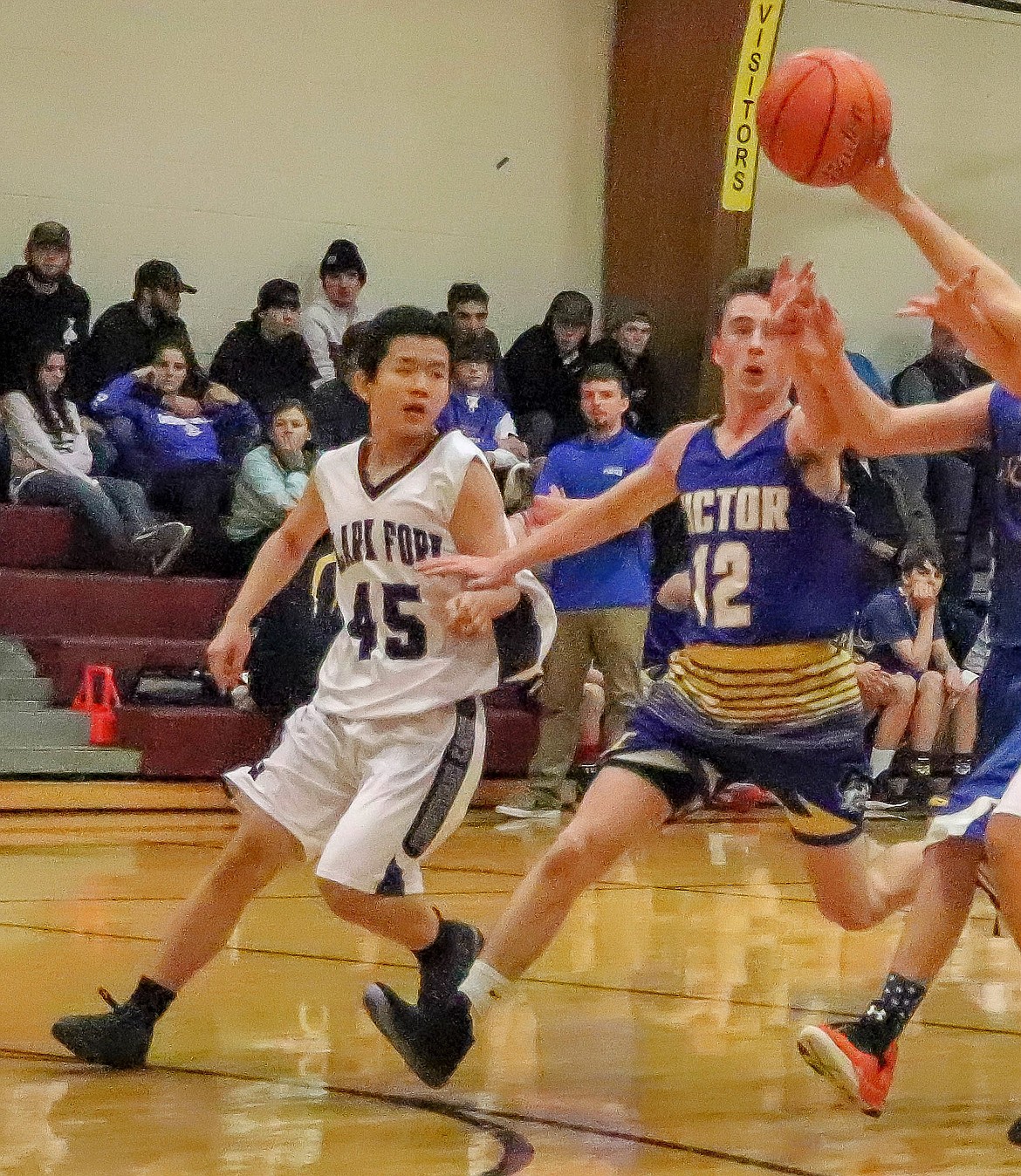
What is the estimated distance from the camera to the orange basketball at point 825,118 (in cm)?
350

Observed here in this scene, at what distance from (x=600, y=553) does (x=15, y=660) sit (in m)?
3.26

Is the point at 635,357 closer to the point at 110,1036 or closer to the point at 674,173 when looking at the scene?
the point at 674,173

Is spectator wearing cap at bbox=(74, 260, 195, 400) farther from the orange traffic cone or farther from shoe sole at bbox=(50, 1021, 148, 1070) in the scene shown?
shoe sole at bbox=(50, 1021, 148, 1070)

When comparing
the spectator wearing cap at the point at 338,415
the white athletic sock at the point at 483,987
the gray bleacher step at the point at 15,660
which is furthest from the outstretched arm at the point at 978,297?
the gray bleacher step at the point at 15,660

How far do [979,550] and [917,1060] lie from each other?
25.8ft

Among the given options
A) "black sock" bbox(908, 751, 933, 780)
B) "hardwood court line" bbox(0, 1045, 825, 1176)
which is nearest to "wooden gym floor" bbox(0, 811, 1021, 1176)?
"hardwood court line" bbox(0, 1045, 825, 1176)

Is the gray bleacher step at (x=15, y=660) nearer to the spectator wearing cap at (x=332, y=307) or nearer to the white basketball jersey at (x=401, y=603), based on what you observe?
the spectator wearing cap at (x=332, y=307)

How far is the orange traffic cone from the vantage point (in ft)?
30.5

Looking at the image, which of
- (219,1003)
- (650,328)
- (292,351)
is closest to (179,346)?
(292,351)

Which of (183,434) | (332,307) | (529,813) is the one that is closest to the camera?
(529,813)

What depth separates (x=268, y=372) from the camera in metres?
11.1

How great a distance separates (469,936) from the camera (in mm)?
4301

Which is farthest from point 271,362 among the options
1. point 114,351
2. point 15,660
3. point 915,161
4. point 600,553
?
point 915,161

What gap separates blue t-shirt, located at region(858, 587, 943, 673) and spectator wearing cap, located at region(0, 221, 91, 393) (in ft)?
16.2
